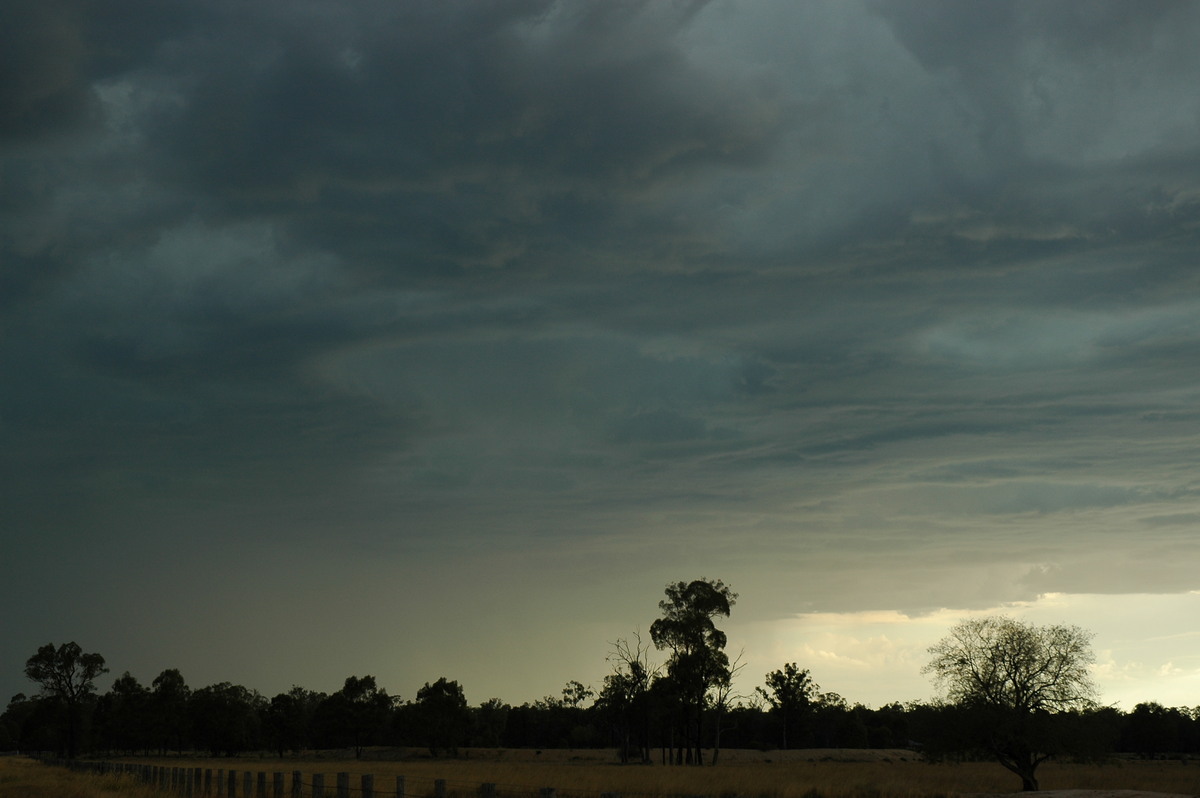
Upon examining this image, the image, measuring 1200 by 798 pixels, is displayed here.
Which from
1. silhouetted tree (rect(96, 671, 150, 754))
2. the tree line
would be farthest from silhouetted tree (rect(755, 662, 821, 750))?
silhouetted tree (rect(96, 671, 150, 754))

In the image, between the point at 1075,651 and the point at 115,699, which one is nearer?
the point at 1075,651

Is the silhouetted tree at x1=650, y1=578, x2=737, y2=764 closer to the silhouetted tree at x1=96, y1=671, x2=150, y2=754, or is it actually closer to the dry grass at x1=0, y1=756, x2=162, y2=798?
the dry grass at x1=0, y1=756, x2=162, y2=798

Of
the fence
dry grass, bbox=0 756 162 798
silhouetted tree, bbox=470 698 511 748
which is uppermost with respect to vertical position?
the fence

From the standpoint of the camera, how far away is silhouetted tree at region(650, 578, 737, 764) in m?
85.8

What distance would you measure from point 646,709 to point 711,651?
1233 centimetres

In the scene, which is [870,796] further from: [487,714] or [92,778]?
[487,714]

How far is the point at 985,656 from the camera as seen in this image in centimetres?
5278

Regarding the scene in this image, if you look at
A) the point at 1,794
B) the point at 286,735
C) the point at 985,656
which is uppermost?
the point at 985,656

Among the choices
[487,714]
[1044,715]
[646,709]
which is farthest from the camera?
[487,714]

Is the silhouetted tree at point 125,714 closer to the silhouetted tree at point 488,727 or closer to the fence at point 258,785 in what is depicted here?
the silhouetted tree at point 488,727

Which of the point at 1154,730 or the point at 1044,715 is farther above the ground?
the point at 1044,715

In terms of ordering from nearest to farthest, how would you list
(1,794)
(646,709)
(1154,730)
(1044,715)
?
(1,794) → (1044,715) → (646,709) → (1154,730)

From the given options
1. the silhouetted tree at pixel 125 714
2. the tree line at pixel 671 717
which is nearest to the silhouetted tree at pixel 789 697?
the tree line at pixel 671 717

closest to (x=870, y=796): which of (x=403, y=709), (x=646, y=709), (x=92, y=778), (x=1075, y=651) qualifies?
(x=1075, y=651)
